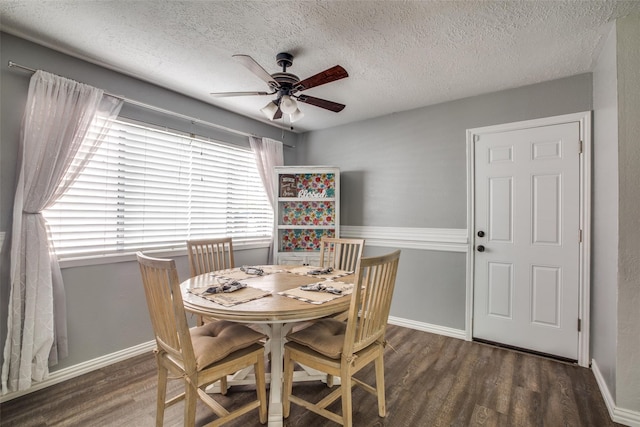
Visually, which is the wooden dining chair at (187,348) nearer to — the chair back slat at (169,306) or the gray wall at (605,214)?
the chair back slat at (169,306)

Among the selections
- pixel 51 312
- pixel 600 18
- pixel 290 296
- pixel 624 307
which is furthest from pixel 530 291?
pixel 51 312

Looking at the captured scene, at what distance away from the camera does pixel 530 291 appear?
8.77ft

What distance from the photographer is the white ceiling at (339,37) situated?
1723 millimetres

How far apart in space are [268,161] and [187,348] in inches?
107

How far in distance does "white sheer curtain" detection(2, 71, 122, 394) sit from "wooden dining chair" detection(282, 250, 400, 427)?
170 cm

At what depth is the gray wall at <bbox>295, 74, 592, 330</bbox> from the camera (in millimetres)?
2717

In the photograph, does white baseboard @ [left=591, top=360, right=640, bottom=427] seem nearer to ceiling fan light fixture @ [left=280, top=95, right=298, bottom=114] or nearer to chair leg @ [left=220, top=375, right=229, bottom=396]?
chair leg @ [left=220, top=375, right=229, bottom=396]

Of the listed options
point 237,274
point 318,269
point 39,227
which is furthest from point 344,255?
point 39,227

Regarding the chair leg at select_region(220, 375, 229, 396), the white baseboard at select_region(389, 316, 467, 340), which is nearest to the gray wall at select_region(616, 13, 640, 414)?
the white baseboard at select_region(389, 316, 467, 340)

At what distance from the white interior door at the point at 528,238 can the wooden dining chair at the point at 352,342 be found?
1.64 meters

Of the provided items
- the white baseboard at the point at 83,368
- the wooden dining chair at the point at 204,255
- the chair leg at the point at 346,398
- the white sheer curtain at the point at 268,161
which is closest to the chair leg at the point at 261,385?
the chair leg at the point at 346,398

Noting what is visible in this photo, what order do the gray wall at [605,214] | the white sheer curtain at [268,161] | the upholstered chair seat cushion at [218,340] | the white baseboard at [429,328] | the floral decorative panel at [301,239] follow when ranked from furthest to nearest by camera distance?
the floral decorative panel at [301,239] → the white sheer curtain at [268,161] → the white baseboard at [429,328] → the gray wall at [605,214] → the upholstered chair seat cushion at [218,340]

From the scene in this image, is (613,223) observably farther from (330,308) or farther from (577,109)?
(330,308)

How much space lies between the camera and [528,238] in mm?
2686
